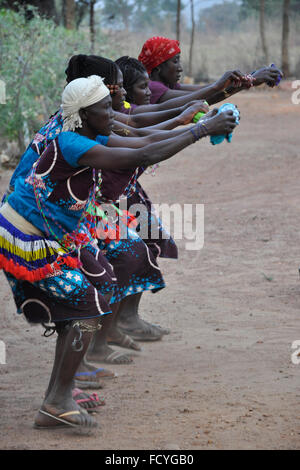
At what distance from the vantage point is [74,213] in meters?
3.58

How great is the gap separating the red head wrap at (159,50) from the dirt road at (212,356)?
6.14 ft

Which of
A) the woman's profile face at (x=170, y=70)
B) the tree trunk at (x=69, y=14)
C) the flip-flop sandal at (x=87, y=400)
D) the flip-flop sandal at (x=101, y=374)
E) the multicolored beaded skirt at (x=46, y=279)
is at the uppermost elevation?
the woman's profile face at (x=170, y=70)

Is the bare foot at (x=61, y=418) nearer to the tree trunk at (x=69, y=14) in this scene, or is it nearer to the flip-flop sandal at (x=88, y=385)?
the flip-flop sandal at (x=88, y=385)

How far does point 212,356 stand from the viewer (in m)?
4.75

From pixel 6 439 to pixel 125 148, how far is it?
1.47 metres

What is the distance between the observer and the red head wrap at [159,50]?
16.8 ft

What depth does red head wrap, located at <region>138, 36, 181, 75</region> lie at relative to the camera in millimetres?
5125

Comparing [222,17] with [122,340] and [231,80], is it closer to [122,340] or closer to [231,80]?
[231,80]

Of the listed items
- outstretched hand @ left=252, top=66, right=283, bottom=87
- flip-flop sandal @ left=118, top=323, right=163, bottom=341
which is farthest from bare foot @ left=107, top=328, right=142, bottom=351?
outstretched hand @ left=252, top=66, right=283, bottom=87

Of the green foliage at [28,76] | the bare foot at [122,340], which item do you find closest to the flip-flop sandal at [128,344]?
the bare foot at [122,340]

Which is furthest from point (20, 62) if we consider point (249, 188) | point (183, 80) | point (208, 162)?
point (183, 80)

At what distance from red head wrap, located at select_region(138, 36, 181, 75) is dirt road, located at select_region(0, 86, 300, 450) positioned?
1872 millimetres

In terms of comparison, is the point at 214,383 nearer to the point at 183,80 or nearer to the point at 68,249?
the point at 68,249

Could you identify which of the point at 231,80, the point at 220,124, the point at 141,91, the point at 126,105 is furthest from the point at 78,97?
the point at 231,80
